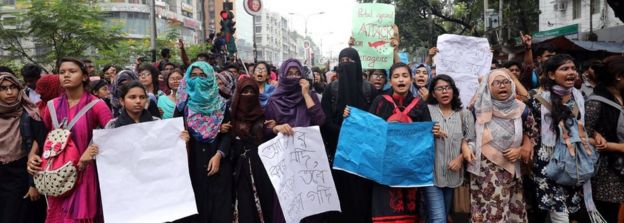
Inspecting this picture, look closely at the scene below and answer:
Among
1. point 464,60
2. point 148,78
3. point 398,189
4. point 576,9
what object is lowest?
point 398,189

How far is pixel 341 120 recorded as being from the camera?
477 cm

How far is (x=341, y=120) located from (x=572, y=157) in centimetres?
200

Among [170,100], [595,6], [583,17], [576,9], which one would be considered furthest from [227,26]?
[576,9]

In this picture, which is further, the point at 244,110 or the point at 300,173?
the point at 244,110

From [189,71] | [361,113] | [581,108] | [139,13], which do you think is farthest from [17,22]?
[139,13]

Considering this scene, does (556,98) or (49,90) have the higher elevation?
(49,90)

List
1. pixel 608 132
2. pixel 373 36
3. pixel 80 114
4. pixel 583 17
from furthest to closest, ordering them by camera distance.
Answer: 1. pixel 583 17
2. pixel 373 36
3. pixel 608 132
4. pixel 80 114

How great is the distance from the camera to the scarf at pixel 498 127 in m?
4.07

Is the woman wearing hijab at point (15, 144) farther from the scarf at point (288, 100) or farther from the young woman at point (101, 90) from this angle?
the scarf at point (288, 100)

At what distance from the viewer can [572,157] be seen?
3.89 meters

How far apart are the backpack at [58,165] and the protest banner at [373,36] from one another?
322 centimetres

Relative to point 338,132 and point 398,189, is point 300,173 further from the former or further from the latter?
point 398,189

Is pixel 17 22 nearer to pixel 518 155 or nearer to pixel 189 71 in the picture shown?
pixel 189 71

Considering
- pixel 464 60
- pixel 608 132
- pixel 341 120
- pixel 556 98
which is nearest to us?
pixel 608 132
